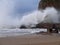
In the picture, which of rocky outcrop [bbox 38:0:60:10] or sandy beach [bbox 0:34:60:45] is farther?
rocky outcrop [bbox 38:0:60:10]

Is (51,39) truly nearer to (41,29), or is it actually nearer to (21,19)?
(41,29)

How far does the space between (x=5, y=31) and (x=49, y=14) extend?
1.32 ft

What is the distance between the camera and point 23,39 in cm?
105

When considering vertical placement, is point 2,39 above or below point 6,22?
below

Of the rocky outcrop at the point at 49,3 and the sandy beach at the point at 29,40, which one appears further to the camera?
the rocky outcrop at the point at 49,3

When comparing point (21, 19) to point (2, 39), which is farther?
point (21, 19)

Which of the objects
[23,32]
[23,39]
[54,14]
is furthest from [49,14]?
[23,39]

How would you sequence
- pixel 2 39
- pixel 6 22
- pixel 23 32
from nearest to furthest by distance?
pixel 2 39 < pixel 23 32 < pixel 6 22

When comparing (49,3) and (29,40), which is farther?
(49,3)

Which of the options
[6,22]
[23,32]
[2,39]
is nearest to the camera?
[2,39]

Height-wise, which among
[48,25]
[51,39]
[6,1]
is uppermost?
[6,1]

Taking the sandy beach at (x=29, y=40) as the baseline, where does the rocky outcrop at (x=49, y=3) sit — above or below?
above

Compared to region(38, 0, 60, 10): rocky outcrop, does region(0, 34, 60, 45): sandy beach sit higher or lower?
lower

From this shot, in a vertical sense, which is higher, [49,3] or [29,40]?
[49,3]
